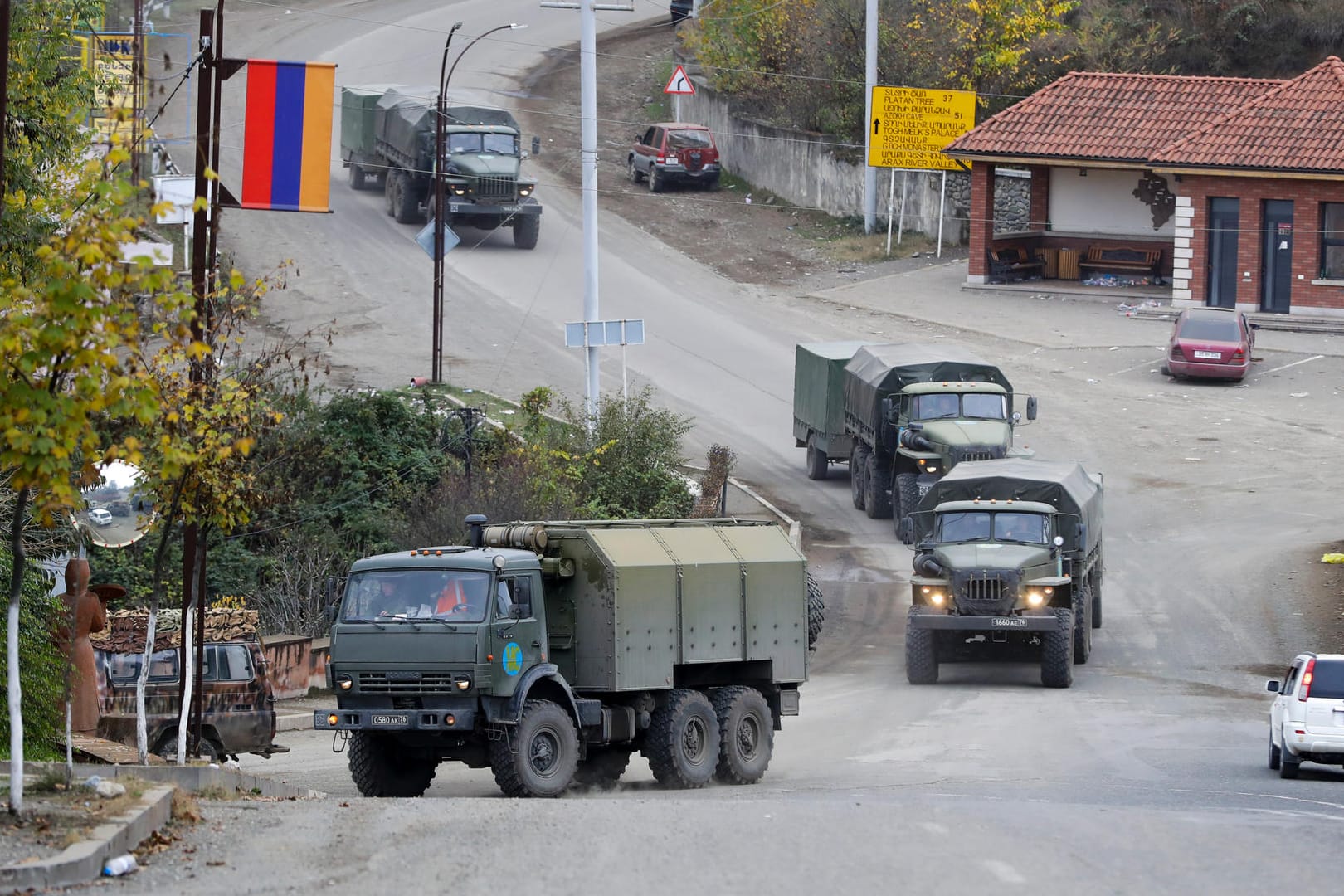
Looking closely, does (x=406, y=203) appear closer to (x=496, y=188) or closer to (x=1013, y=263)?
(x=496, y=188)

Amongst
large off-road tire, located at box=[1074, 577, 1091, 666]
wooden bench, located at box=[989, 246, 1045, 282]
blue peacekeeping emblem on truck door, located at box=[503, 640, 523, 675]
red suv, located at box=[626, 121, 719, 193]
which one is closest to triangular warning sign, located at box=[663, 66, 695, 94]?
red suv, located at box=[626, 121, 719, 193]

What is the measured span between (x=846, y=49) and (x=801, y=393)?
1018 inches

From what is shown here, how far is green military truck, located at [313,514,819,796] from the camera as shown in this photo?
16.2 metres

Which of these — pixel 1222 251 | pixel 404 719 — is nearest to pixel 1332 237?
pixel 1222 251

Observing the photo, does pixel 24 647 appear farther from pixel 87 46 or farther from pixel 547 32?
pixel 547 32

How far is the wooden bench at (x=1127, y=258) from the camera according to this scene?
5188 cm

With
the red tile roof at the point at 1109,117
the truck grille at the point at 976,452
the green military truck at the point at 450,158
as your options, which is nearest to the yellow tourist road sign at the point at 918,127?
the red tile roof at the point at 1109,117

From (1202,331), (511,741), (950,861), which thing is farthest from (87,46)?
(950,861)

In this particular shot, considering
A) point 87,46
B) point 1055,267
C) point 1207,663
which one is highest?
point 87,46

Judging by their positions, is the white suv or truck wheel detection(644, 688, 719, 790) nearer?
the white suv

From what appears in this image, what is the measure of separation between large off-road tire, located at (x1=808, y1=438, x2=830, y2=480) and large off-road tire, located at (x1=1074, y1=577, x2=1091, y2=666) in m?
11.3

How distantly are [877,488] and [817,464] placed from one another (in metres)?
3.31

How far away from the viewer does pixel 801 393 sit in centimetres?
3762

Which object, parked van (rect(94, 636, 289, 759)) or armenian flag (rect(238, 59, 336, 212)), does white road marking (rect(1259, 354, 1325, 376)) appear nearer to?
armenian flag (rect(238, 59, 336, 212))
